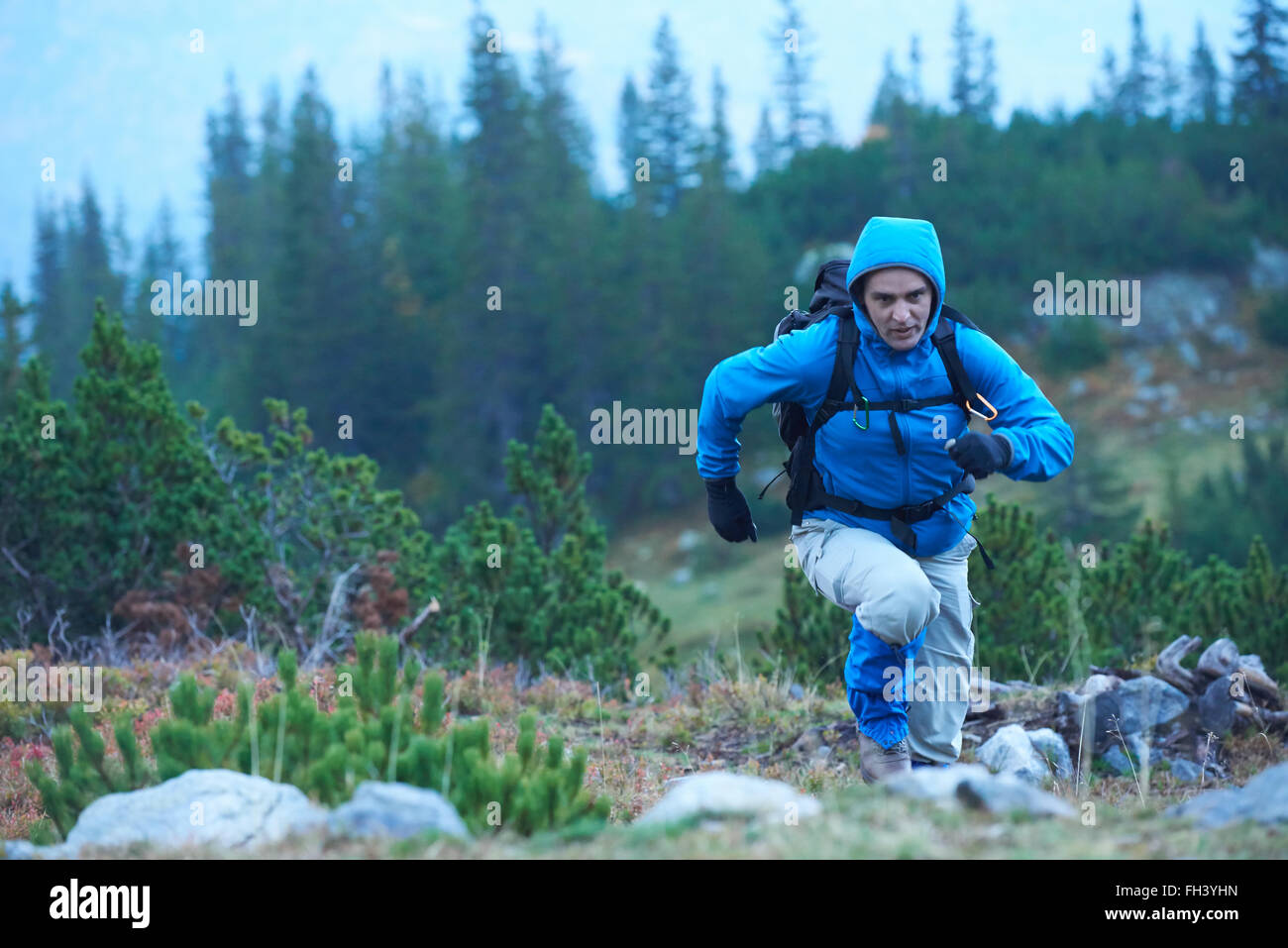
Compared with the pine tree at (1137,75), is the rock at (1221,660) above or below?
below

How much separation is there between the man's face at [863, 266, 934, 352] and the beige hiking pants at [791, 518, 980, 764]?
73 cm

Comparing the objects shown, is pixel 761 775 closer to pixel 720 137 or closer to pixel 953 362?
pixel 953 362

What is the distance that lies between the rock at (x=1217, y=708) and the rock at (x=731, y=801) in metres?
3.65

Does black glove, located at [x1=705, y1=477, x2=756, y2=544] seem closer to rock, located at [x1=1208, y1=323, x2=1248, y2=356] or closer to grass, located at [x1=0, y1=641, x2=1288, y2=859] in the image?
grass, located at [x1=0, y1=641, x2=1288, y2=859]

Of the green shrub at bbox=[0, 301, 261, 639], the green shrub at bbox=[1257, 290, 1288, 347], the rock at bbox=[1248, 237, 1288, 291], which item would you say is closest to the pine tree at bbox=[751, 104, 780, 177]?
the rock at bbox=[1248, 237, 1288, 291]

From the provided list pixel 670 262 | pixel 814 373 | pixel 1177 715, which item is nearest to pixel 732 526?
pixel 814 373

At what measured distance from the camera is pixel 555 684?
23.6 ft

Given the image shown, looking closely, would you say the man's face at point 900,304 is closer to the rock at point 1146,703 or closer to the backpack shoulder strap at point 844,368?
the backpack shoulder strap at point 844,368

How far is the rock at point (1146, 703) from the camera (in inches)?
231

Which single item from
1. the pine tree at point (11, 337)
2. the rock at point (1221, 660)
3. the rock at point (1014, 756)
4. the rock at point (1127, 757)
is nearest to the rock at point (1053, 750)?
the rock at point (1014, 756)

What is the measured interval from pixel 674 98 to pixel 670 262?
13.2m

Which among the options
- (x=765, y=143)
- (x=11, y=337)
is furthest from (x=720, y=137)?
(x=11, y=337)

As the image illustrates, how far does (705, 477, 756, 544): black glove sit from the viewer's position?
4656mm
